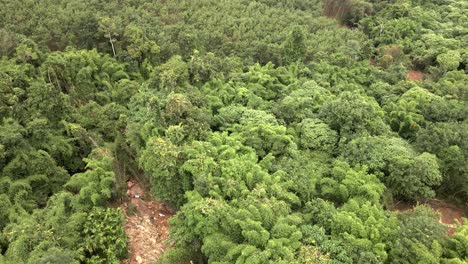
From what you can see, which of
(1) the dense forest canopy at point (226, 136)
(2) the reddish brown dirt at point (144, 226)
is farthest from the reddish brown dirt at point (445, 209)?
(2) the reddish brown dirt at point (144, 226)

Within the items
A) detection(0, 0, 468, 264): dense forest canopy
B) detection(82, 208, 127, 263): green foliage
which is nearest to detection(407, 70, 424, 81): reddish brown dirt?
detection(0, 0, 468, 264): dense forest canopy

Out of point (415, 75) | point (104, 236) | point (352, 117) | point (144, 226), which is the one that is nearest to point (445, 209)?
point (352, 117)

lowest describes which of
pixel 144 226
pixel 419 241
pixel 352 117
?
pixel 144 226

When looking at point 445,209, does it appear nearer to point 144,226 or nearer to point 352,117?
point 352,117

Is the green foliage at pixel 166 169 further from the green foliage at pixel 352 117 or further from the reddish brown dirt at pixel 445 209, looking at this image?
the reddish brown dirt at pixel 445 209

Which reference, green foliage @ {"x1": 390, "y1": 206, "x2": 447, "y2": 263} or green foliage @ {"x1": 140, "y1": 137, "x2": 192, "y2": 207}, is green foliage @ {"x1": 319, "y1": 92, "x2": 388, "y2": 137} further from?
green foliage @ {"x1": 140, "y1": 137, "x2": 192, "y2": 207}

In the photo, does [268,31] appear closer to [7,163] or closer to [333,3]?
[333,3]
